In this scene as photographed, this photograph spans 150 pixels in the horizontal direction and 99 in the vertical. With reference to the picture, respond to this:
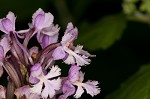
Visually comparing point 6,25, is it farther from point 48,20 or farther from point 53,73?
point 53,73

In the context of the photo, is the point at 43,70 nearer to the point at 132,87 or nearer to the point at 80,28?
the point at 132,87

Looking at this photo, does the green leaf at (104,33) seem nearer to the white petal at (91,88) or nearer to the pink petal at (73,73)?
the white petal at (91,88)

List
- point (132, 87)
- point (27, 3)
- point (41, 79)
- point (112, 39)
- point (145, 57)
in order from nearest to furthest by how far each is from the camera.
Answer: point (41, 79), point (132, 87), point (112, 39), point (145, 57), point (27, 3)

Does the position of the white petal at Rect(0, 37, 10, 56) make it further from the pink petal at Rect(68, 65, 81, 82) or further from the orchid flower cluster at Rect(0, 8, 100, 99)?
the pink petal at Rect(68, 65, 81, 82)

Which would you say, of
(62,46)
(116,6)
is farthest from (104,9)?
(62,46)

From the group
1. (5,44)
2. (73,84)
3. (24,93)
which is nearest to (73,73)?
(73,84)

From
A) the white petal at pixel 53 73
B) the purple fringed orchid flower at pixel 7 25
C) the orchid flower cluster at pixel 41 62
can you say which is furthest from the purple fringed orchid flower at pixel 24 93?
the purple fringed orchid flower at pixel 7 25
